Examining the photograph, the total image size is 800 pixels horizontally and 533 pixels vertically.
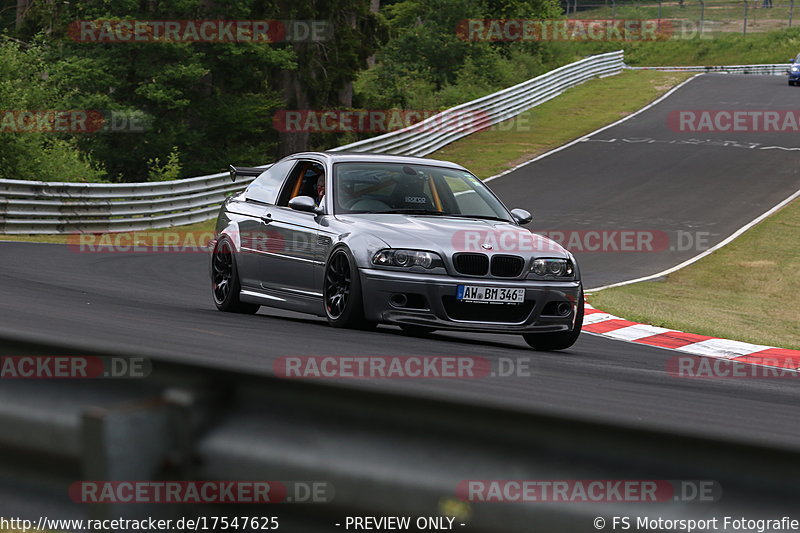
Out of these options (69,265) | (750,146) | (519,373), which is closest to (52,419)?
(519,373)

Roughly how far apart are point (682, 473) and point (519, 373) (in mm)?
5148

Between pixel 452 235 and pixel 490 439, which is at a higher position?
pixel 490 439

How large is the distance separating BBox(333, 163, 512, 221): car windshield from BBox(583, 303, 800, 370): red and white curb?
2.59m

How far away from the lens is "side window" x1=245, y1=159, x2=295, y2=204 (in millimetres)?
11031

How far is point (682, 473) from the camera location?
8.21 feet

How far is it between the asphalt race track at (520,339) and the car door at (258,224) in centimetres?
50

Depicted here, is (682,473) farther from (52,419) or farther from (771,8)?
(771,8)

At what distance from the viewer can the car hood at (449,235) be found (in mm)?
9078

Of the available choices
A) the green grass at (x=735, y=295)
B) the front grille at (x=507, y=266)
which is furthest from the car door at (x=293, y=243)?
the green grass at (x=735, y=295)
